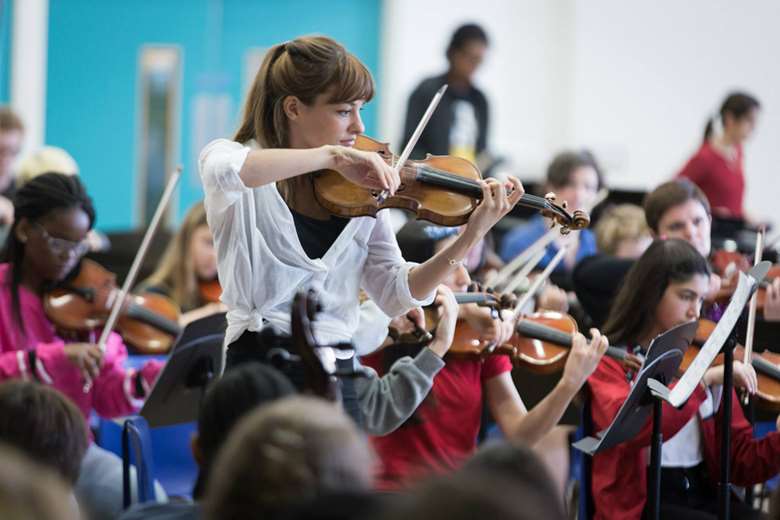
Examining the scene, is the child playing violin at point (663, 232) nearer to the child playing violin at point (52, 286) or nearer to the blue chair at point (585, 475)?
the blue chair at point (585, 475)

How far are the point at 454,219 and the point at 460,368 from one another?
1.70ft

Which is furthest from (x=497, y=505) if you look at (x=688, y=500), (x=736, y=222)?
(x=736, y=222)

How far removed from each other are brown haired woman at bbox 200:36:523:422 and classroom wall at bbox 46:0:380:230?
490cm

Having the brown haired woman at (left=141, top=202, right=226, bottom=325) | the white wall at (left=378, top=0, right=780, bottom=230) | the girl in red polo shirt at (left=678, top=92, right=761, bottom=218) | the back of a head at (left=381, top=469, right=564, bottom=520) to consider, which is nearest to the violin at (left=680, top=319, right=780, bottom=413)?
the brown haired woman at (left=141, top=202, right=226, bottom=325)

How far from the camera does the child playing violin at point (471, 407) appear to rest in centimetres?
243

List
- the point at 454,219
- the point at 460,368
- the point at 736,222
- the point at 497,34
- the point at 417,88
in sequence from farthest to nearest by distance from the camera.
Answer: the point at 497,34 < the point at 417,88 < the point at 736,222 < the point at 460,368 < the point at 454,219

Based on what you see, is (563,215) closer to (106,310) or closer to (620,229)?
(106,310)

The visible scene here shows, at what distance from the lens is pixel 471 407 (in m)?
2.49

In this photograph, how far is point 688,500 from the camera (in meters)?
2.57

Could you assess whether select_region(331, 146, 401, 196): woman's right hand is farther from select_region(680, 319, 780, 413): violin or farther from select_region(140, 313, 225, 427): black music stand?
select_region(680, 319, 780, 413): violin

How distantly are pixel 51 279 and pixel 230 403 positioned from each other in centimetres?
144

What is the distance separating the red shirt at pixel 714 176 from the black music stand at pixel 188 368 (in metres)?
2.78

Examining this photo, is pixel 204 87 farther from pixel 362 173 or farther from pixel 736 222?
pixel 362 173

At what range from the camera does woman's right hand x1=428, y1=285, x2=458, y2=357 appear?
222 cm
